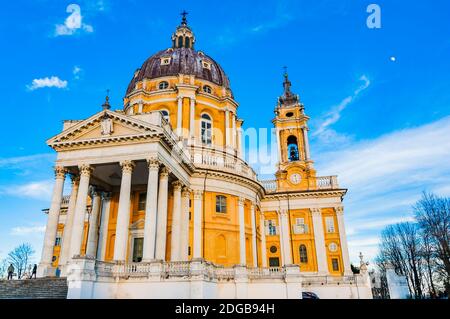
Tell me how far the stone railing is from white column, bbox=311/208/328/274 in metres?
3.03

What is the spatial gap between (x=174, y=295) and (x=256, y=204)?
58.2ft

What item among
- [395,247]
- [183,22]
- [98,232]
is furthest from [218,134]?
[395,247]

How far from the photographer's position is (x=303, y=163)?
3959cm

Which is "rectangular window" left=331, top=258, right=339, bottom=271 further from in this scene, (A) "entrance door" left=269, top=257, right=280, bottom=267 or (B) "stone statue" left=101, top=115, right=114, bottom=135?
(B) "stone statue" left=101, top=115, right=114, bottom=135

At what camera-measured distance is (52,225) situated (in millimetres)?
21312

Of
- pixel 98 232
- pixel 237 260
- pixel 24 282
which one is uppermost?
pixel 98 232

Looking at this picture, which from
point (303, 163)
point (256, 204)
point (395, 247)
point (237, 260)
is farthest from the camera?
point (395, 247)

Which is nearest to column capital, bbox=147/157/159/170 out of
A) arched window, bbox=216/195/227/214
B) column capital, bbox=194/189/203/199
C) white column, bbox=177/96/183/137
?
column capital, bbox=194/189/203/199

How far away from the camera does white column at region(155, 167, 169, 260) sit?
20875 millimetres

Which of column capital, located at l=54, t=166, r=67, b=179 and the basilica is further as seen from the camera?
column capital, located at l=54, t=166, r=67, b=179

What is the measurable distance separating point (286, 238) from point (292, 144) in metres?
12.3

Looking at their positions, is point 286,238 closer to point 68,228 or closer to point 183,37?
point 68,228
